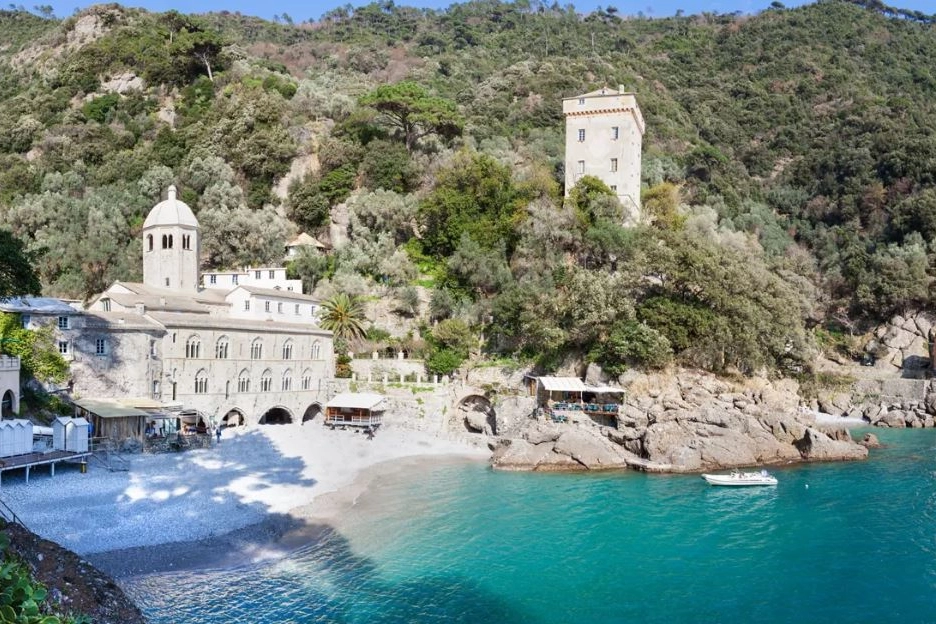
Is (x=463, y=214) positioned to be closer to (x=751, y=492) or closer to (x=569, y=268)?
(x=569, y=268)

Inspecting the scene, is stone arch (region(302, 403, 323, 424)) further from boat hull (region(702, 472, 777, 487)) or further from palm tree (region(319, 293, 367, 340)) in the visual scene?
boat hull (region(702, 472, 777, 487))

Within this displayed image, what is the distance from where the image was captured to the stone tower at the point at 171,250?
133ft

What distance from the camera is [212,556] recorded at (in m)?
20.1

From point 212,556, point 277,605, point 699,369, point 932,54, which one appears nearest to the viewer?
point 277,605

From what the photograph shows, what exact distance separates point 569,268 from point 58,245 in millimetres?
37581

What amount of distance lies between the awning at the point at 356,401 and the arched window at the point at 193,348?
768 cm

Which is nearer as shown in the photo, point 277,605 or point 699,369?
point 277,605

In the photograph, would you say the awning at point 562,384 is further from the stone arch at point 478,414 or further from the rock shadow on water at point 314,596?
the rock shadow on water at point 314,596

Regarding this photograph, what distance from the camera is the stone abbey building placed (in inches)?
1207

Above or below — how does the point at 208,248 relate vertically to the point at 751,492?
above

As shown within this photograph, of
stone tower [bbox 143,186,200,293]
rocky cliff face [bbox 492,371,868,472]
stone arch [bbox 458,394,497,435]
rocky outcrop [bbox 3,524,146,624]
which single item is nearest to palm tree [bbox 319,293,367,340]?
stone tower [bbox 143,186,200,293]

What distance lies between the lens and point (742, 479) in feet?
96.2

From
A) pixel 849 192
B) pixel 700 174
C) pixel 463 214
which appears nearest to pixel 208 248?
pixel 463 214

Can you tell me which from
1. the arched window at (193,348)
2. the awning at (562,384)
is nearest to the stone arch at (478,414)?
the awning at (562,384)
